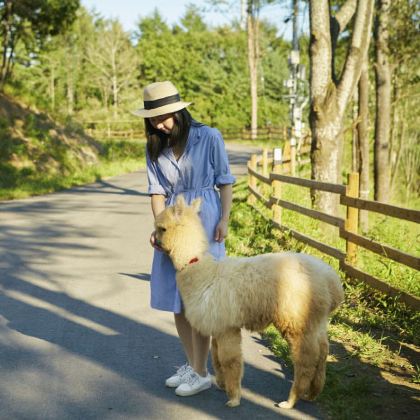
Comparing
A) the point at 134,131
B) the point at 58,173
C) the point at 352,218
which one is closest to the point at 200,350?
the point at 352,218

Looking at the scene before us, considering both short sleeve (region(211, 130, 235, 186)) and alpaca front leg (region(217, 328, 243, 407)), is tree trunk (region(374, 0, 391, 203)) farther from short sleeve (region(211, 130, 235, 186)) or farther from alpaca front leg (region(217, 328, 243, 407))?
alpaca front leg (region(217, 328, 243, 407))

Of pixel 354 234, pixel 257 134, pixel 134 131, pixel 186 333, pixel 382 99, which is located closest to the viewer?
pixel 186 333

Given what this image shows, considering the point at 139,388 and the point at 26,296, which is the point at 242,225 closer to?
the point at 26,296

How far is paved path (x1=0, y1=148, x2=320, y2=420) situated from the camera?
177 inches

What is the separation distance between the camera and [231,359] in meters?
Result: 4.36

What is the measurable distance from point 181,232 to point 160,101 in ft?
3.13

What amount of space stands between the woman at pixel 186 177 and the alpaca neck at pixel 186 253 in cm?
21

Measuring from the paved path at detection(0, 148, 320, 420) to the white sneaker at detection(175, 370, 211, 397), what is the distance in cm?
7

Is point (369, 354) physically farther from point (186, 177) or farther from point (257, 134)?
point (257, 134)

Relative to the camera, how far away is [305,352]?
14.4ft

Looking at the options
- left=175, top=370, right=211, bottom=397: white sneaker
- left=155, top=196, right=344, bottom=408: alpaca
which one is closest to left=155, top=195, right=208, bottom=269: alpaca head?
left=155, top=196, right=344, bottom=408: alpaca

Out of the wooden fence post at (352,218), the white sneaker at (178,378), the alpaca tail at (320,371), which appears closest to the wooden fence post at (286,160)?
the wooden fence post at (352,218)

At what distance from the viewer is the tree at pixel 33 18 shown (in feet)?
83.3

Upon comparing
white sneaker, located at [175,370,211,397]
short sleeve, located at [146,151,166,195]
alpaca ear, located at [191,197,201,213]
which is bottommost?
white sneaker, located at [175,370,211,397]
